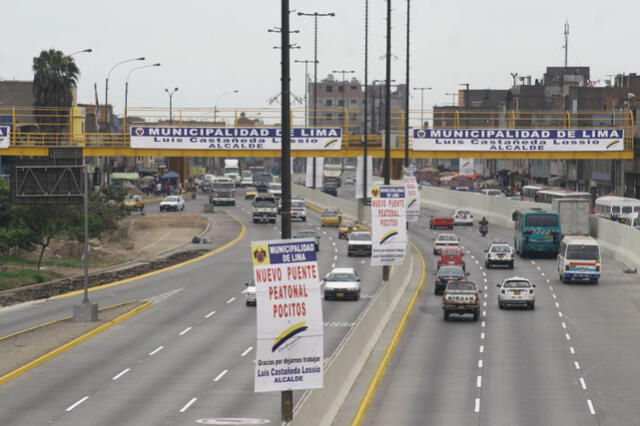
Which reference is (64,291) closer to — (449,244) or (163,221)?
(449,244)

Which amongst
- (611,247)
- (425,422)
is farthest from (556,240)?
(425,422)

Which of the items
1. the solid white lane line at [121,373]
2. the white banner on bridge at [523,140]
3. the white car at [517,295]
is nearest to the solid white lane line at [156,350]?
the solid white lane line at [121,373]

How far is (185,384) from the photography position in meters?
35.8

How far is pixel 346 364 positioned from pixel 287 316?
1259cm

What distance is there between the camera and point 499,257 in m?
71.8

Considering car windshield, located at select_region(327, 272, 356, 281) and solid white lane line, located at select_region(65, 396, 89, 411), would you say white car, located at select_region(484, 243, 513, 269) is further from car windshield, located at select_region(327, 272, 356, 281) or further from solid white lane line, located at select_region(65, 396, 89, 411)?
solid white lane line, located at select_region(65, 396, 89, 411)

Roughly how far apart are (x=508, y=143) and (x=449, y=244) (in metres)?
9.15

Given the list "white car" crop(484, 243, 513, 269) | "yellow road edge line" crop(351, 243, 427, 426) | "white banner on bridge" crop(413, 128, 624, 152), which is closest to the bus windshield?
"white banner on bridge" crop(413, 128, 624, 152)

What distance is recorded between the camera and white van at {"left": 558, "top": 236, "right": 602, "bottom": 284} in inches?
2522

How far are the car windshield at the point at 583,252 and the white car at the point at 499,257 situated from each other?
777 centimetres

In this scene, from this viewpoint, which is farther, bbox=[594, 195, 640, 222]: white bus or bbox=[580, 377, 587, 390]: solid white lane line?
bbox=[594, 195, 640, 222]: white bus

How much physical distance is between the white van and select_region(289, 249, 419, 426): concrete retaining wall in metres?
13.1

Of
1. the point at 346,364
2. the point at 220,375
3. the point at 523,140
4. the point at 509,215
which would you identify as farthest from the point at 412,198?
the point at 346,364

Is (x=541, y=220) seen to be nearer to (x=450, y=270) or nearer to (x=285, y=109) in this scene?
(x=450, y=270)
